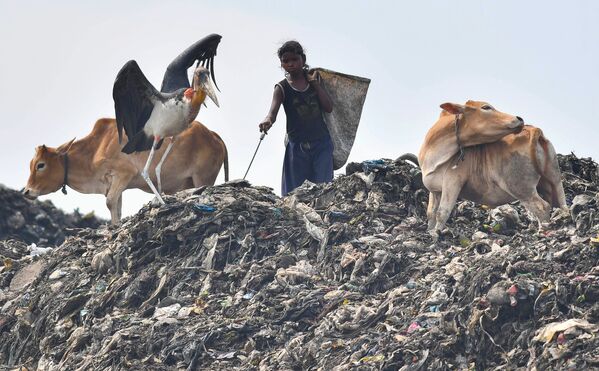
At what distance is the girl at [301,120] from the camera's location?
14.1 metres

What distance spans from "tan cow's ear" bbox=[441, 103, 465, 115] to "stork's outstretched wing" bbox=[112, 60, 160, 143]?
9.84ft

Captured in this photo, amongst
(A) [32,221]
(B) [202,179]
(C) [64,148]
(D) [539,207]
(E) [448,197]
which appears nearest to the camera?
(D) [539,207]

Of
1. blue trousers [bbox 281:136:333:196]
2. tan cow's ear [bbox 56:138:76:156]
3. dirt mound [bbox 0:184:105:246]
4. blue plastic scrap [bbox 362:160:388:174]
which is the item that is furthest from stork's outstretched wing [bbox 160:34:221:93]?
dirt mound [bbox 0:184:105:246]

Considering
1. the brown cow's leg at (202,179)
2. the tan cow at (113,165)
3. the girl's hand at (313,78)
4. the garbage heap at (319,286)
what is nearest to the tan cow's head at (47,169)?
the tan cow at (113,165)

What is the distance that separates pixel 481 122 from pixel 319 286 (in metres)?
1.85

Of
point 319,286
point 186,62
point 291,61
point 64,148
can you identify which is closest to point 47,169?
point 64,148

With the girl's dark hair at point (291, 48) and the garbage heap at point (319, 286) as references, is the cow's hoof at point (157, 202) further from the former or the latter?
the girl's dark hair at point (291, 48)

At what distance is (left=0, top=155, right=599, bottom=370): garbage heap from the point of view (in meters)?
10.5

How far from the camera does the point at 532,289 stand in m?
10.6

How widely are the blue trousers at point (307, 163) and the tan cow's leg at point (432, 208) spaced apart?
5.17ft

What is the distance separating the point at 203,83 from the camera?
579 inches

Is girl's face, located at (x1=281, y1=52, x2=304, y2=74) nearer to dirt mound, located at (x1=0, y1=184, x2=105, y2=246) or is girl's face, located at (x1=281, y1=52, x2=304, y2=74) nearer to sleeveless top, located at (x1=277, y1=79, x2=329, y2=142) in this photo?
sleeveless top, located at (x1=277, y1=79, x2=329, y2=142)

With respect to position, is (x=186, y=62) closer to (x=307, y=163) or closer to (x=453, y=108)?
(x=307, y=163)

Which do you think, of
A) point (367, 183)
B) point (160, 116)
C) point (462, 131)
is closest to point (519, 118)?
point (462, 131)
